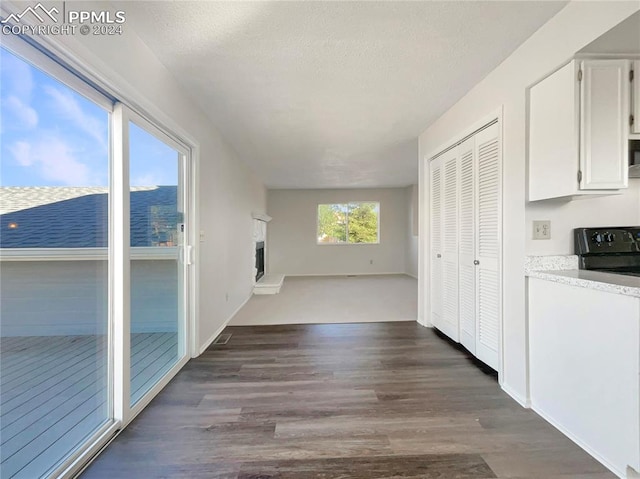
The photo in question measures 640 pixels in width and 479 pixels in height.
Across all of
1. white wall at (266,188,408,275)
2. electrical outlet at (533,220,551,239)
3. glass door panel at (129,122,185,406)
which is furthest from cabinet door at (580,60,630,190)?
white wall at (266,188,408,275)

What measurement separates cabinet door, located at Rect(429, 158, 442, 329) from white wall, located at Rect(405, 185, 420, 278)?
148 inches

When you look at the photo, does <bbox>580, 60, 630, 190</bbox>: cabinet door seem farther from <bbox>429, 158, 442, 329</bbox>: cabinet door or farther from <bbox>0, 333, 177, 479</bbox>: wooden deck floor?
<bbox>0, 333, 177, 479</bbox>: wooden deck floor

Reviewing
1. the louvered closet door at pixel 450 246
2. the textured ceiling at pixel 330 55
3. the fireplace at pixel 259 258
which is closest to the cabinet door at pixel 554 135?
the textured ceiling at pixel 330 55

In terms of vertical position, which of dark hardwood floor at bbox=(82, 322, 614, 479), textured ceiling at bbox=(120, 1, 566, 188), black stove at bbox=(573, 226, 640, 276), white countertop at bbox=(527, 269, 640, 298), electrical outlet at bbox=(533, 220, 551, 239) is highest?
textured ceiling at bbox=(120, 1, 566, 188)

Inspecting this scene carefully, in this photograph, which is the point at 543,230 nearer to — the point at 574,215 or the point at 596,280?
the point at 574,215

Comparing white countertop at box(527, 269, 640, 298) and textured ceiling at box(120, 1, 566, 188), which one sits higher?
textured ceiling at box(120, 1, 566, 188)

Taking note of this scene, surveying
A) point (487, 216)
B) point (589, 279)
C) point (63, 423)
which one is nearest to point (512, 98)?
point (487, 216)

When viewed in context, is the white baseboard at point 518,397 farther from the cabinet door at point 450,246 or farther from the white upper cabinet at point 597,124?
the white upper cabinet at point 597,124

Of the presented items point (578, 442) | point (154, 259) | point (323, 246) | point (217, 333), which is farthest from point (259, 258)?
point (578, 442)

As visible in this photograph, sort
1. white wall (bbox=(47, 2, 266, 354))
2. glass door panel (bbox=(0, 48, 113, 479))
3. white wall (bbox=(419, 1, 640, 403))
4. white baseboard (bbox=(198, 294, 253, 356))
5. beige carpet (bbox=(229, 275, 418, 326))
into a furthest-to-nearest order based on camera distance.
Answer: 1. beige carpet (bbox=(229, 275, 418, 326))
2. white baseboard (bbox=(198, 294, 253, 356))
3. white wall (bbox=(419, 1, 640, 403))
4. white wall (bbox=(47, 2, 266, 354))
5. glass door panel (bbox=(0, 48, 113, 479))

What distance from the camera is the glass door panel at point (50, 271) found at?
1.08 metres

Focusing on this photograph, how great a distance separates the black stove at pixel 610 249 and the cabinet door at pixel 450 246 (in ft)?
3.49

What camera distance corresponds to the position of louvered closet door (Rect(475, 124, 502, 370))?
209 centimetres

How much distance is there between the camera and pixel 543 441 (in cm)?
150
